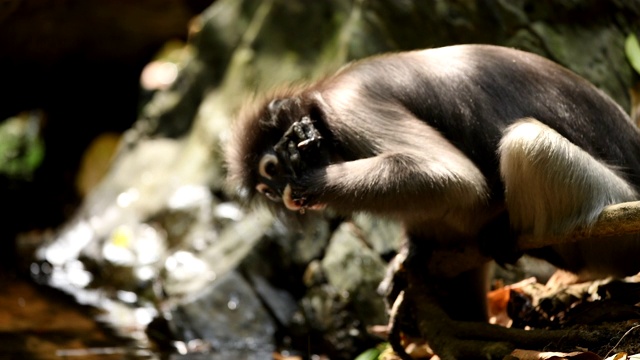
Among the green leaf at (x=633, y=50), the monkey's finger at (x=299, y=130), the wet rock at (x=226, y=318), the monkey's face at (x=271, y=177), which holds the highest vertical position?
the monkey's finger at (x=299, y=130)

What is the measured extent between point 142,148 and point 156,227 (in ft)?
4.29

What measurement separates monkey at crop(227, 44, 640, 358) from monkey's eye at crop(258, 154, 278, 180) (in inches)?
0.4

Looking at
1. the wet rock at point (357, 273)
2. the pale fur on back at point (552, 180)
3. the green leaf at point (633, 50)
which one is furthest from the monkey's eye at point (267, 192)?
the green leaf at point (633, 50)

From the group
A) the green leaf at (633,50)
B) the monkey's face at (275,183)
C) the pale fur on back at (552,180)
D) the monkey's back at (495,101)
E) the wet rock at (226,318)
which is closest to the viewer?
the pale fur on back at (552,180)

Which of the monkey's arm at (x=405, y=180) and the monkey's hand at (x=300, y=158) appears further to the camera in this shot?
the monkey's hand at (x=300, y=158)

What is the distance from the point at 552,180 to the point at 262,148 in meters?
1.48

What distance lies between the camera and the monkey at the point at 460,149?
370 cm

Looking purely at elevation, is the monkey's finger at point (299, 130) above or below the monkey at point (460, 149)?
above

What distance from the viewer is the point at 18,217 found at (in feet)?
32.1

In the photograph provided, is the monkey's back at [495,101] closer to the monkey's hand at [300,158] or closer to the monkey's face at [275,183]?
the monkey's hand at [300,158]

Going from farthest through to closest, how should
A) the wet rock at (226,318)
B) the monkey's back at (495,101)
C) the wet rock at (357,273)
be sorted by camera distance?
the wet rock at (226,318) → the wet rock at (357,273) → the monkey's back at (495,101)

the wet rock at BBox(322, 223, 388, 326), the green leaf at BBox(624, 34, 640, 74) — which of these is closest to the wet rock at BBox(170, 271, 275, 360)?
the wet rock at BBox(322, 223, 388, 326)

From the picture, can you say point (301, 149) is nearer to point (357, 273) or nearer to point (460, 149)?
point (460, 149)

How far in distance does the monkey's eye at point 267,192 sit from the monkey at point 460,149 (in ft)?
0.04
